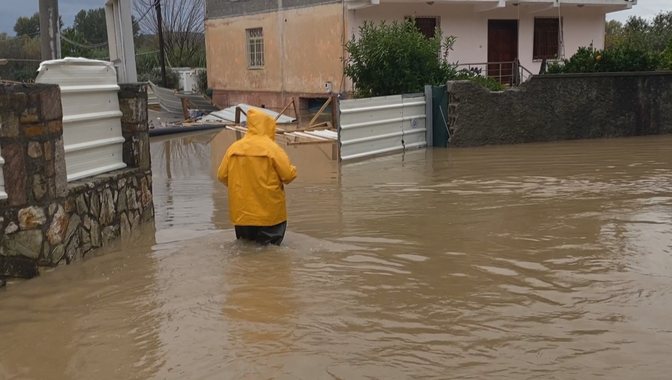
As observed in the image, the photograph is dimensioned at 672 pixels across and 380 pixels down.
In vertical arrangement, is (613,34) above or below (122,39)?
above

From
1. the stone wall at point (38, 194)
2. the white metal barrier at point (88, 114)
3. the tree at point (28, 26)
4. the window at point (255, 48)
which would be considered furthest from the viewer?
the window at point (255, 48)

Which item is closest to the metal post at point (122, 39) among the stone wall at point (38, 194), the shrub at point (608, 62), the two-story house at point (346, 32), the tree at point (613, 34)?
the stone wall at point (38, 194)

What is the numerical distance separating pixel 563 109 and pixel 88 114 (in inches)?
472

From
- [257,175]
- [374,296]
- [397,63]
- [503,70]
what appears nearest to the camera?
[374,296]

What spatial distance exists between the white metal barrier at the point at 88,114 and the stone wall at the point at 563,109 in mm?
9005

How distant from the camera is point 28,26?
32.6ft

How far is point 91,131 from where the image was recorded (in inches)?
285

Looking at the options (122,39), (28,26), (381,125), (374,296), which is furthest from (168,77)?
(374,296)

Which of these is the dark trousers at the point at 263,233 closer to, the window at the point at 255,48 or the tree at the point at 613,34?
the window at the point at 255,48

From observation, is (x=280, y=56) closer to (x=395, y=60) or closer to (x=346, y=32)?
(x=346, y=32)

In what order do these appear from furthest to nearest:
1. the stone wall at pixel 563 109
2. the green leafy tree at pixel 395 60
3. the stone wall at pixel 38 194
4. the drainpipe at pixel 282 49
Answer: the drainpipe at pixel 282 49, the green leafy tree at pixel 395 60, the stone wall at pixel 563 109, the stone wall at pixel 38 194

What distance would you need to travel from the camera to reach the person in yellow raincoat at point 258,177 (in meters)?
6.62

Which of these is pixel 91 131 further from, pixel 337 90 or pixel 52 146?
pixel 337 90

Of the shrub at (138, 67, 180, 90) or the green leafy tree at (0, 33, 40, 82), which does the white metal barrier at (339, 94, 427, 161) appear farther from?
the shrub at (138, 67, 180, 90)
